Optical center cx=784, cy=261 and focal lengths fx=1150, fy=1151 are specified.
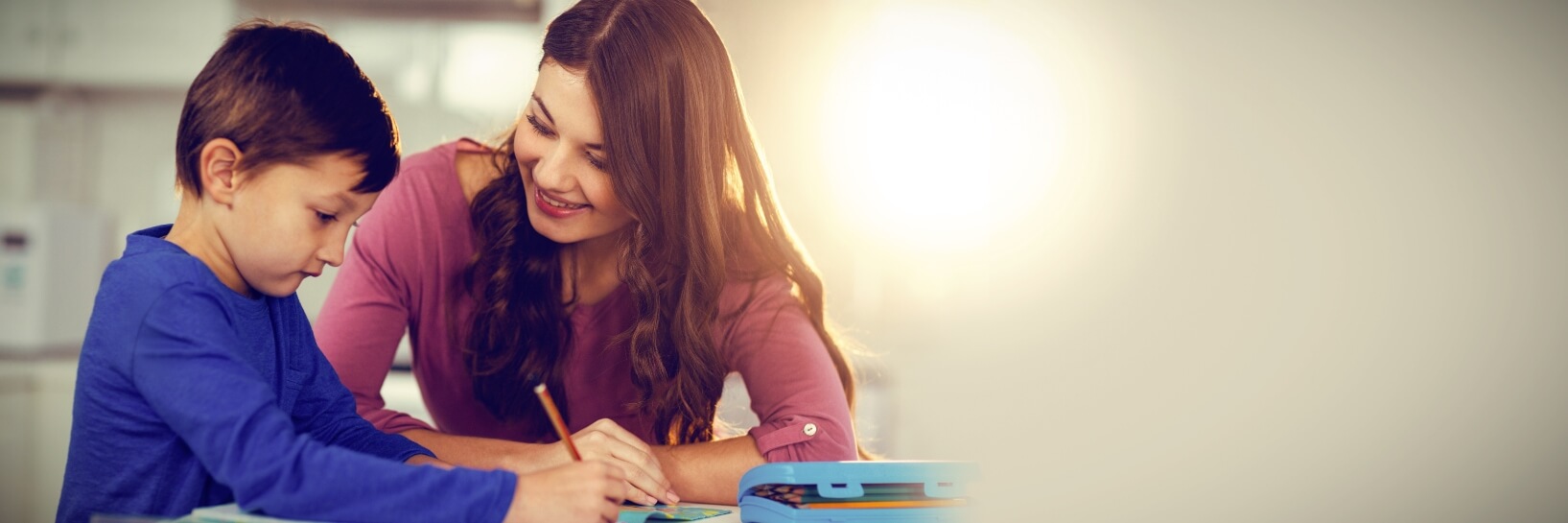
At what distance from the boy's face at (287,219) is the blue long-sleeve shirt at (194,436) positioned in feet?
0.11

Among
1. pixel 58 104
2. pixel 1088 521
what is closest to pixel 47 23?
pixel 58 104

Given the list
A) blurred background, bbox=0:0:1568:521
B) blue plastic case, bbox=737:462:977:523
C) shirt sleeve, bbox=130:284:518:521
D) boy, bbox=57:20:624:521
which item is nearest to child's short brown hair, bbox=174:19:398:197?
boy, bbox=57:20:624:521

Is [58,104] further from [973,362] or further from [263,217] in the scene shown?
[263,217]

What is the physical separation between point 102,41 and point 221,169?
2.37m

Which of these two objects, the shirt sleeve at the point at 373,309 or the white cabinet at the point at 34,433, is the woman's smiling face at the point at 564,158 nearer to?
the shirt sleeve at the point at 373,309

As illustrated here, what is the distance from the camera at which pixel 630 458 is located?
3.18 feet

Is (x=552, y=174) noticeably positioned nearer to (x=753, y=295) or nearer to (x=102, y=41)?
(x=753, y=295)

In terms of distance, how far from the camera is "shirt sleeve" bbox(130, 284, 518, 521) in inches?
27.5

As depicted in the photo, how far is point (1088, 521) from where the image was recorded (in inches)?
54.0

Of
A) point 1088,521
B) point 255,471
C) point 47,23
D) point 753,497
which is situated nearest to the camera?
point 255,471

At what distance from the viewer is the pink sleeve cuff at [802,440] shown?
3.52 feet

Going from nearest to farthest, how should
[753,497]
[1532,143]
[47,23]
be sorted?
[753,497]
[1532,143]
[47,23]

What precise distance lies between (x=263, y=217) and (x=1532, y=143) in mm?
1259

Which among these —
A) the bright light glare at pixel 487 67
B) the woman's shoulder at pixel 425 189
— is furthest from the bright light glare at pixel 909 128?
the woman's shoulder at pixel 425 189
